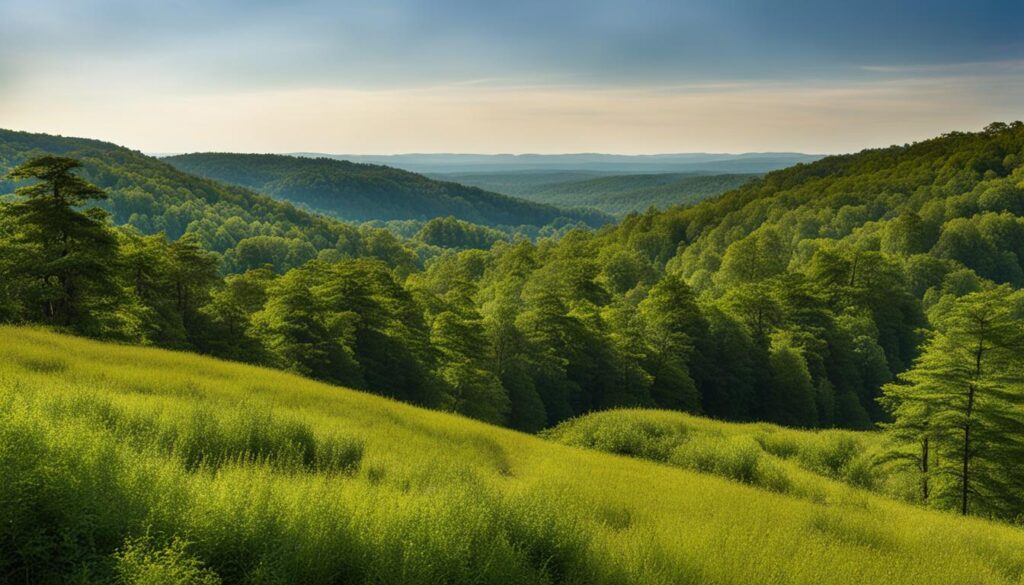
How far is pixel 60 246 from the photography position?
22578 mm

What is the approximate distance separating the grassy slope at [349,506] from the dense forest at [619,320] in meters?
7.30

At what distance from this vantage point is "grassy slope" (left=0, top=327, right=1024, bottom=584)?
5793 mm

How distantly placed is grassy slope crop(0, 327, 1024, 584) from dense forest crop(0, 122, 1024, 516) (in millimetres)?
7300

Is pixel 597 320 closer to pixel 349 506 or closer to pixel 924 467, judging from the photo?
pixel 924 467

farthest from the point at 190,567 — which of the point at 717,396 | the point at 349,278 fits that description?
the point at 717,396

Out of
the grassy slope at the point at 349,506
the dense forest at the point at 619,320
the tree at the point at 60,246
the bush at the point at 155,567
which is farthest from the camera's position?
the dense forest at the point at 619,320

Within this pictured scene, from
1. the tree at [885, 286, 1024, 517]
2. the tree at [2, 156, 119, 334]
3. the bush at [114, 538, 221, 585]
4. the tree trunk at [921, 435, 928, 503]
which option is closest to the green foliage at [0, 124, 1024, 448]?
the tree at [2, 156, 119, 334]

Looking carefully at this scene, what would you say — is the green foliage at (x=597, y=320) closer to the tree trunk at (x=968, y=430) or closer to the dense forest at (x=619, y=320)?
the dense forest at (x=619, y=320)

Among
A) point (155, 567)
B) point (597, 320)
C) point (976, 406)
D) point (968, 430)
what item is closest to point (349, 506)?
point (155, 567)

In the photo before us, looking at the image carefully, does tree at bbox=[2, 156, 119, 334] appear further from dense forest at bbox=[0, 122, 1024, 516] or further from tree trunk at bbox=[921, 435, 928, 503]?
tree trunk at bbox=[921, 435, 928, 503]

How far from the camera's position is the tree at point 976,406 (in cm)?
2306

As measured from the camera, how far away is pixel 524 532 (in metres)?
7.61

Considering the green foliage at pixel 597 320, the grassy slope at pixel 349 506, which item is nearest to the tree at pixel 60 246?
the green foliage at pixel 597 320

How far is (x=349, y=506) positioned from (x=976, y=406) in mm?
25840
